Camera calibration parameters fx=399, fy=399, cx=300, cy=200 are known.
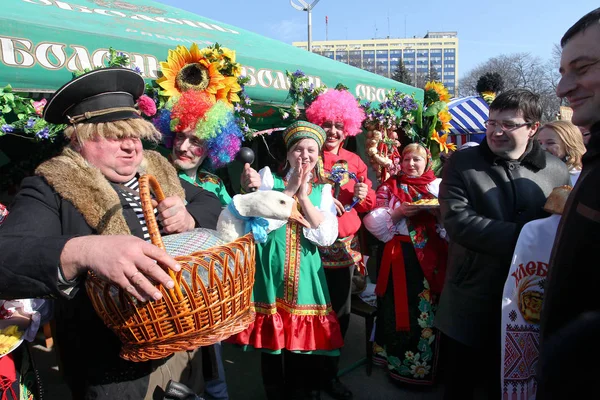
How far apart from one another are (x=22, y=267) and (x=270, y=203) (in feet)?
2.95

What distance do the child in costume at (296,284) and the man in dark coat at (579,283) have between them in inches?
60.3

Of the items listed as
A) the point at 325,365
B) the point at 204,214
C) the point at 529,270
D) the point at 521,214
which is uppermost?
the point at 204,214

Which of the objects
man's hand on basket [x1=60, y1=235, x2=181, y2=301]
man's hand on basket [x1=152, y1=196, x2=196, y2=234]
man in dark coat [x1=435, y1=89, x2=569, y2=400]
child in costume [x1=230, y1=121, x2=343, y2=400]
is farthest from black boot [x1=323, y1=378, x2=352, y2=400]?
man's hand on basket [x1=60, y1=235, x2=181, y2=301]

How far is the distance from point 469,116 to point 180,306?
9.35m

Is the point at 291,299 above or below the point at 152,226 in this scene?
below

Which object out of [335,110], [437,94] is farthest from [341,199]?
[437,94]

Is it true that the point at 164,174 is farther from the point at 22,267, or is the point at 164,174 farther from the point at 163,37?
the point at 163,37

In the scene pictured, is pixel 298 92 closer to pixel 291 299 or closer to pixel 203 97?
pixel 203 97

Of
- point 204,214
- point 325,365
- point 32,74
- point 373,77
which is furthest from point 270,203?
point 373,77

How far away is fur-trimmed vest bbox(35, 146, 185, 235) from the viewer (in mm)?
1277

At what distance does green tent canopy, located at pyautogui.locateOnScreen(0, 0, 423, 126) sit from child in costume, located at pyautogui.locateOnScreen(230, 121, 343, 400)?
980mm

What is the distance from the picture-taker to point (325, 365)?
293 cm

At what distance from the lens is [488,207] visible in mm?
2074

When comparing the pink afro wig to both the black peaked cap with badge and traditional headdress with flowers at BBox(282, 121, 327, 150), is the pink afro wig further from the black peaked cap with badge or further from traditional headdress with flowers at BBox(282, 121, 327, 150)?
the black peaked cap with badge
